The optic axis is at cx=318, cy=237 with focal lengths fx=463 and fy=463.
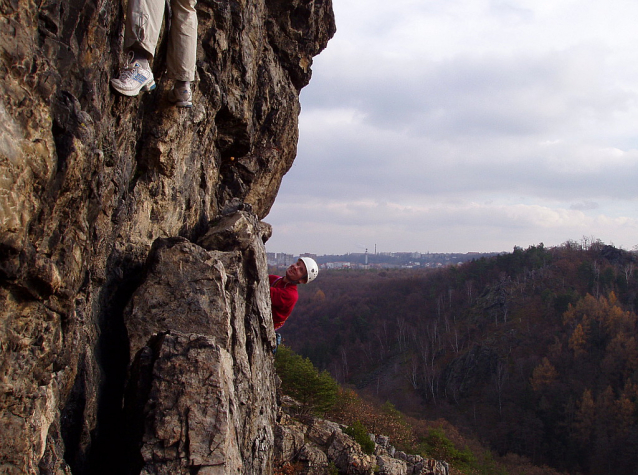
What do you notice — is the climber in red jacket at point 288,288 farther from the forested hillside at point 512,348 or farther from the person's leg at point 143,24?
the forested hillside at point 512,348

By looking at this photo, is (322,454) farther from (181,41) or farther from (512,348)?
(512,348)

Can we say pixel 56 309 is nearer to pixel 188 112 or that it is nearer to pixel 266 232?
pixel 188 112

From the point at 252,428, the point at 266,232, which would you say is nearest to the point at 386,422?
the point at 266,232

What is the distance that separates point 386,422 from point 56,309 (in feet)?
83.9

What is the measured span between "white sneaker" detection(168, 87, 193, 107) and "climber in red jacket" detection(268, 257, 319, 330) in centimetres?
329

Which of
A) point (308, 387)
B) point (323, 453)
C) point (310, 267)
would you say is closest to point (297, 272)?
point (310, 267)

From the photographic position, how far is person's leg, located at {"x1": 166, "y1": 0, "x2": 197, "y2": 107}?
5.23 m

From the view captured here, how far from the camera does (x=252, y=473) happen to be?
527cm

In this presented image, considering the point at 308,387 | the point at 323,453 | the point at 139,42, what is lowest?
the point at 308,387

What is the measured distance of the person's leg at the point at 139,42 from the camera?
4.34 metres

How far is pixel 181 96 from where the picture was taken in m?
5.54

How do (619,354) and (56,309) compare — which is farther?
(619,354)

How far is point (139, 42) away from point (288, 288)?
470 cm

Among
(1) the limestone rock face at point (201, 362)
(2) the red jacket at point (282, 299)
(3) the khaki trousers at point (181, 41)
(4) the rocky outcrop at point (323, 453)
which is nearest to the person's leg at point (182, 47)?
(3) the khaki trousers at point (181, 41)
